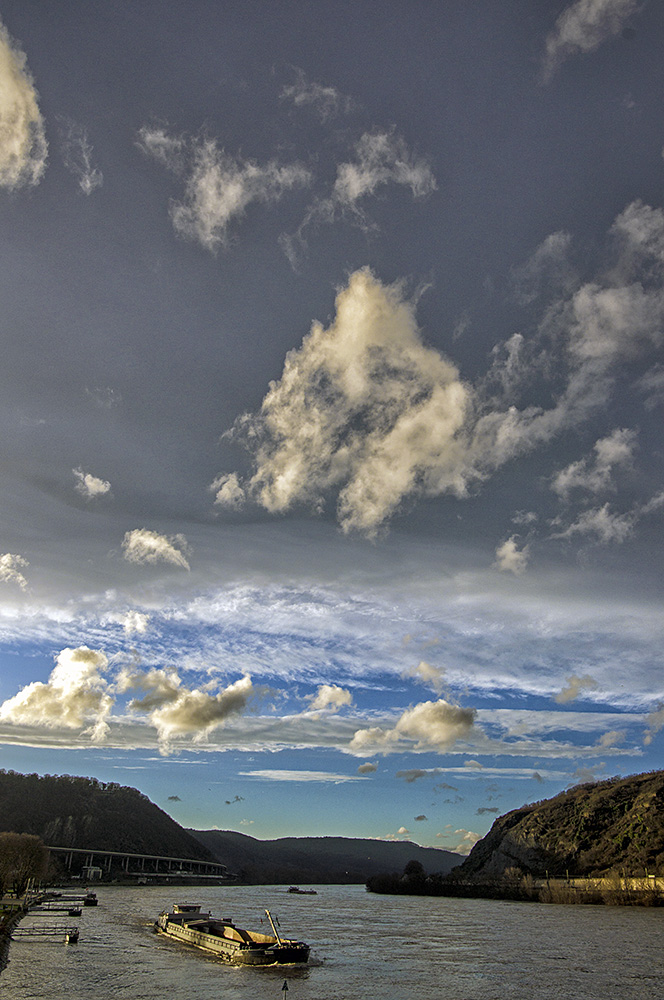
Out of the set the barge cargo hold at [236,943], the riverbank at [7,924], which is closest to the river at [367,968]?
the riverbank at [7,924]

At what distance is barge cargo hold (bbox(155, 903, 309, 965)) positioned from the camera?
72.6 metres

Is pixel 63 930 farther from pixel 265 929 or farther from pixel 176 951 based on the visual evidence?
pixel 265 929

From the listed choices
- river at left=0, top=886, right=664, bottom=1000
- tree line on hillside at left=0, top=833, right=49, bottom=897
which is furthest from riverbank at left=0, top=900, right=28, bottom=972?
tree line on hillside at left=0, top=833, right=49, bottom=897

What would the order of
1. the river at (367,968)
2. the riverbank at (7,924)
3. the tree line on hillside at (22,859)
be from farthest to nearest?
1. the tree line on hillside at (22,859)
2. the riverbank at (7,924)
3. the river at (367,968)

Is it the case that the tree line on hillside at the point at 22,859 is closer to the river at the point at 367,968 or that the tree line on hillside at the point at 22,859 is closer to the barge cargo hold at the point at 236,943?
the river at the point at 367,968

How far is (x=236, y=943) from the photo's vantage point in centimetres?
7806

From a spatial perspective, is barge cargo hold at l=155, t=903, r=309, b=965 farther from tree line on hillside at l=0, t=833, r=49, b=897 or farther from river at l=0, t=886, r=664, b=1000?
tree line on hillside at l=0, t=833, r=49, b=897

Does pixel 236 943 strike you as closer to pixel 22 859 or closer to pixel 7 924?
pixel 7 924

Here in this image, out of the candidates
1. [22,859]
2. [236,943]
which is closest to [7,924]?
[236,943]

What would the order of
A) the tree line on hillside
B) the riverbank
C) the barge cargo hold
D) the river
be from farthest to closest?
the tree line on hillside < the barge cargo hold < the riverbank < the river

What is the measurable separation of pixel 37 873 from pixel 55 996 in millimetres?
164526

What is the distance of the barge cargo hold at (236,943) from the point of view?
238 ft

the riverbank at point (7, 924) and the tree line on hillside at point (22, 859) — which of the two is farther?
the tree line on hillside at point (22, 859)

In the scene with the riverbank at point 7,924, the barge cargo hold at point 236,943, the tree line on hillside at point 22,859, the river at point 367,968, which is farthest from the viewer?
the tree line on hillside at point 22,859
